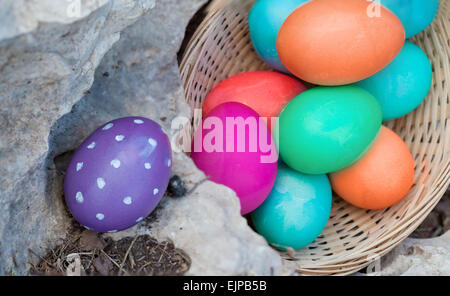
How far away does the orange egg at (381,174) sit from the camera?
A: 122cm

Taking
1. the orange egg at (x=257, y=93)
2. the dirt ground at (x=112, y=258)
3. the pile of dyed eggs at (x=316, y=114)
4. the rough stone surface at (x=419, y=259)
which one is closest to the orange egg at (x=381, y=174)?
the pile of dyed eggs at (x=316, y=114)

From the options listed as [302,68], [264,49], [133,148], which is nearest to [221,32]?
[264,49]

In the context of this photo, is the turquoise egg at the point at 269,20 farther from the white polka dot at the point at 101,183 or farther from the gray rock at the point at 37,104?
the white polka dot at the point at 101,183

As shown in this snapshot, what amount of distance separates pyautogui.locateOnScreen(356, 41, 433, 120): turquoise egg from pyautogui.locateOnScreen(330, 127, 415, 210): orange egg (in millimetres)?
101

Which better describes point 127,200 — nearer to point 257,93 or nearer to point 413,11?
point 257,93

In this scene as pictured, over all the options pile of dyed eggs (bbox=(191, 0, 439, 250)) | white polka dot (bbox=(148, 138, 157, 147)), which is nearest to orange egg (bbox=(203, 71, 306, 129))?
pile of dyed eggs (bbox=(191, 0, 439, 250))

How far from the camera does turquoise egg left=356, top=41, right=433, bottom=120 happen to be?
1.29m

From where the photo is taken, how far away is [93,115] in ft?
3.67

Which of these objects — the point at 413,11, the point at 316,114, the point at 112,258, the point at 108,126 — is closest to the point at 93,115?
the point at 108,126

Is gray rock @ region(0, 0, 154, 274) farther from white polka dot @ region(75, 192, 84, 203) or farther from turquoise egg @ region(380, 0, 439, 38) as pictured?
turquoise egg @ region(380, 0, 439, 38)

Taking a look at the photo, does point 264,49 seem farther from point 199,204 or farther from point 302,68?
point 199,204
